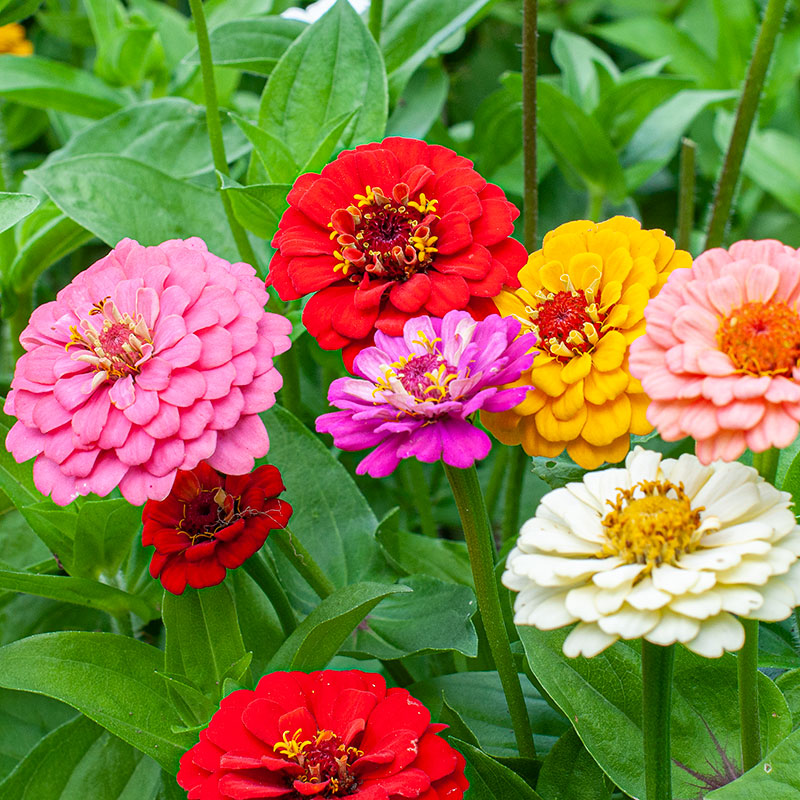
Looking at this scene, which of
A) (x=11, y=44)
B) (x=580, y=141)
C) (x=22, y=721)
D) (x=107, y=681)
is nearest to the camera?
(x=107, y=681)

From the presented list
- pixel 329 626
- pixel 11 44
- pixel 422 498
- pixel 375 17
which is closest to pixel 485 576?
pixel 329 626

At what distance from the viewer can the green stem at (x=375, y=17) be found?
79 centimetres

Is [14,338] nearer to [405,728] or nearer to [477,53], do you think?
[405,728]

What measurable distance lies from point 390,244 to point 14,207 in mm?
228

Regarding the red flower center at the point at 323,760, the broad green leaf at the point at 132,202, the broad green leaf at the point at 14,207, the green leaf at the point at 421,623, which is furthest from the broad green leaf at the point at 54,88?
the red flower center at the point at 323,760

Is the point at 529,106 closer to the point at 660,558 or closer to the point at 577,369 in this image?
the point at 577,369

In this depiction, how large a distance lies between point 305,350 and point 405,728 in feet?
1.73

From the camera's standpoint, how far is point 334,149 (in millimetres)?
688

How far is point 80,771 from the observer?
1.97ft

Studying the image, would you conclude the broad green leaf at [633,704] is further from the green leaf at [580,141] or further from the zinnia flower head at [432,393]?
the green leaf at [580,141]

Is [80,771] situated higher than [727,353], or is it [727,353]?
[727,353]

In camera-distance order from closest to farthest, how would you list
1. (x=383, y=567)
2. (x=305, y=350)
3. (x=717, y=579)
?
(x=717, y=579)
(x=383, y=567)
(x=305, y=350)

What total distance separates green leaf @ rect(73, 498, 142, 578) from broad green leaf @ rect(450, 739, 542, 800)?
0.23 metres

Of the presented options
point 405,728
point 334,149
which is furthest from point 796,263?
point 334,149
